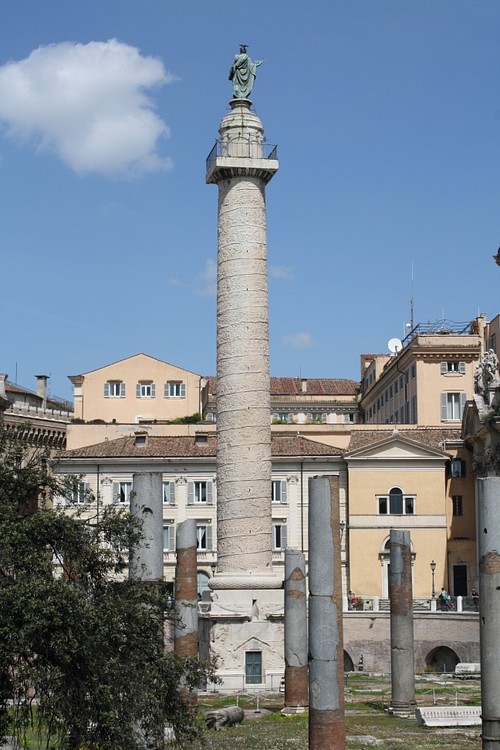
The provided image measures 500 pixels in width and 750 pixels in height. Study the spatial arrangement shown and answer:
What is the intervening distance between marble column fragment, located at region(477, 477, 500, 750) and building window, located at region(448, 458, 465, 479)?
112ft

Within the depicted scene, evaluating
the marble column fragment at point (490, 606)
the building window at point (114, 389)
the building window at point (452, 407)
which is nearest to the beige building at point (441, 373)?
the building window at point (452, 407)

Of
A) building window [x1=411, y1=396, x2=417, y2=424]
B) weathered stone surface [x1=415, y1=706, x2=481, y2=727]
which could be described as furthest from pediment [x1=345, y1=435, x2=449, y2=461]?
weathered stone surface [x1=415, y1=706, x2=481, y2=727]

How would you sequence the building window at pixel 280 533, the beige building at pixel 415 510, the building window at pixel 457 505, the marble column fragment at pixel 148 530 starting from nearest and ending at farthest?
1. the marble column fragment at pixel 148 530
2. the beige building at pixel 415 510
3. the building window at pixel 457 505
4. the building window at pixel 280 533

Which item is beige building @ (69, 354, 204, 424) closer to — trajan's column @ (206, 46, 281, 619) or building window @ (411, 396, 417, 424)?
building window @ (411, 396, 417, 424)

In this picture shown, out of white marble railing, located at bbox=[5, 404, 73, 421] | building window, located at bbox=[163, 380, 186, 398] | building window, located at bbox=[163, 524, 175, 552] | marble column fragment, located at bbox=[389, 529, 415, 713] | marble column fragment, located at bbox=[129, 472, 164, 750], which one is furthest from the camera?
building window, located at bbox=[163, 380, 186, 398]

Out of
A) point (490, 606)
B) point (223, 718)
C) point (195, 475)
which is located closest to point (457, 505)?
point (195, 475)

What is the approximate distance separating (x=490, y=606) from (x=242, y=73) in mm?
23792

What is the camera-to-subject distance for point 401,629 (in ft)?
95.9

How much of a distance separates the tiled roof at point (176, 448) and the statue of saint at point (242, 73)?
19.4 meters

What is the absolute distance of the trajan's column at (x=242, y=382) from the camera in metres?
36.2

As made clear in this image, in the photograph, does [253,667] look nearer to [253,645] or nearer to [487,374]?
[253,645]

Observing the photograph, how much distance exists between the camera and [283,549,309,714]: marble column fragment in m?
29.1

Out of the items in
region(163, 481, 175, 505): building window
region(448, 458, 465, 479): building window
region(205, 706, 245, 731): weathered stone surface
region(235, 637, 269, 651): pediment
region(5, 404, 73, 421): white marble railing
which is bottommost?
region(205, 706, 245, 731): weathered stone surface

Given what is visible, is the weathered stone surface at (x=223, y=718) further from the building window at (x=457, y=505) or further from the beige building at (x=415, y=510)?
the building window at (x=457, y=505)
